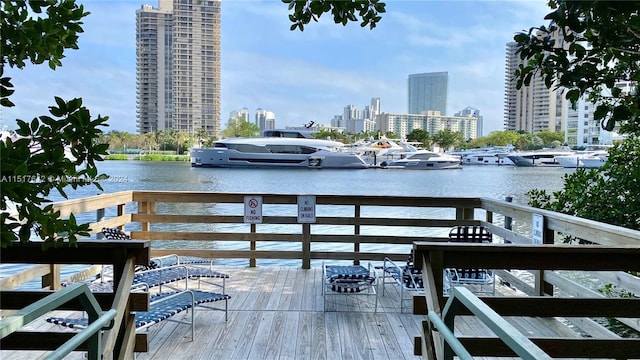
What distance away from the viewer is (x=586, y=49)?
5.86 ft

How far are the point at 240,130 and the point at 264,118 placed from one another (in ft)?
23.9

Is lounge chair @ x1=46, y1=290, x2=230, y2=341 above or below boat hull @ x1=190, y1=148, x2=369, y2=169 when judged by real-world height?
below

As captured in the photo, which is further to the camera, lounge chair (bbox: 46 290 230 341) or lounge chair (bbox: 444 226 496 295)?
lounge chair (bbox: 444 226 496 295)

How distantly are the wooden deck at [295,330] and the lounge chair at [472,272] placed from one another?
48 centimetres

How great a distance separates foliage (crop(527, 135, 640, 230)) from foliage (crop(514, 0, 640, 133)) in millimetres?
2877

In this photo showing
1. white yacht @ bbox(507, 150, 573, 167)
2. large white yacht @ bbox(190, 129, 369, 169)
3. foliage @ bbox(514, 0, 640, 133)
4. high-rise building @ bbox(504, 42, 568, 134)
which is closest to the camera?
foliage @ bbox(514, 0, 640, 133)

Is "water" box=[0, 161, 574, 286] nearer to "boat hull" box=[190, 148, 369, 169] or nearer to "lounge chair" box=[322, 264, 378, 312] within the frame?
Answer: "boat hull" box=[190, 148, 369, 169]

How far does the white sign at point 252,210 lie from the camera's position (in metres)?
5.26

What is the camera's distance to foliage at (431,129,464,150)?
172 ft

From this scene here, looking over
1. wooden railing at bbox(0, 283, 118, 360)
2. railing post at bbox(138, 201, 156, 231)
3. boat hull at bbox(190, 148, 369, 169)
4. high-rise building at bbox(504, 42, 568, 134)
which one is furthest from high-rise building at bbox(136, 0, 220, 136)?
wooden railing at bbox(0, 283, 118, 360)

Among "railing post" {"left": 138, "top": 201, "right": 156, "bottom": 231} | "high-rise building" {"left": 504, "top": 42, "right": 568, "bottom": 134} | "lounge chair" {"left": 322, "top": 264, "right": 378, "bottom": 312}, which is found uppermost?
"high-rise building" {"left": 504, "top": 42, "right": 568, "bottom": 134}

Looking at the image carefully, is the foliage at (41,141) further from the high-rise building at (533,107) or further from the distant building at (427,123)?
the distant building at (427,123)

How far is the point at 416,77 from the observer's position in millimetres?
→ 42344

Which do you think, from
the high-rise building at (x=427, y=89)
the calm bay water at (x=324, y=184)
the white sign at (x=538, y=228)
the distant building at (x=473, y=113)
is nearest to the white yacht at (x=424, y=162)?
the high-rise building at (x=427, y=89)
